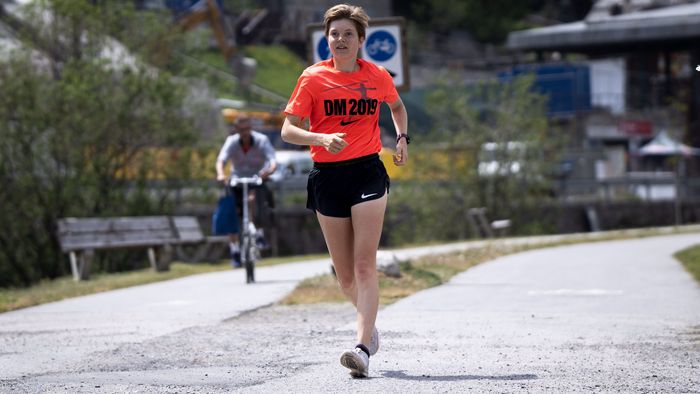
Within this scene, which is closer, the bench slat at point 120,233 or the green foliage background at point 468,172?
the bench slat at point 120,233

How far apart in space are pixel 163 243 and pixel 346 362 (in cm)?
1419

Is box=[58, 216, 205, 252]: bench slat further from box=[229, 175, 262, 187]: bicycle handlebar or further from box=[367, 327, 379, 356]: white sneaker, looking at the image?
box=[367, 327, 379, 356]: white sneaker

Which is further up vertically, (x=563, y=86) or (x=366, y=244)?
(x=366, y=244)

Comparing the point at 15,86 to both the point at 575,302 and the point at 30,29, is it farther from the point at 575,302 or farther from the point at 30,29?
the point at 575,302

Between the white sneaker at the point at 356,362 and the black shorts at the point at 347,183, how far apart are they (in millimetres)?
966

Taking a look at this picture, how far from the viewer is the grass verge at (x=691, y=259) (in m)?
16.2

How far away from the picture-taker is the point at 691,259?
18609 mm

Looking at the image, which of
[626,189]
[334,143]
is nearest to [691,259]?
[334,143]

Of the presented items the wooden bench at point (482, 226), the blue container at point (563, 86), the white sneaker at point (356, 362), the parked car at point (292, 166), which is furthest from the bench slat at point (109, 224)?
the blue container at point (563, 86)

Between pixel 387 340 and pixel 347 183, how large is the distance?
5.44 feet

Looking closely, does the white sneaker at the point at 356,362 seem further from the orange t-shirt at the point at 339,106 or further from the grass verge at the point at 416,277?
the grass verge at the point at 416,277

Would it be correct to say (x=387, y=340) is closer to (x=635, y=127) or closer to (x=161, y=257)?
(x=161, y=257)

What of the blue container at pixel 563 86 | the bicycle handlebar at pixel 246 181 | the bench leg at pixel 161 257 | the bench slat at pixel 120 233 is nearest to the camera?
the bicycle handlebar at pixel 246 181

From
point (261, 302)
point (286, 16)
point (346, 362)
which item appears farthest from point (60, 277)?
point (286, 16)
